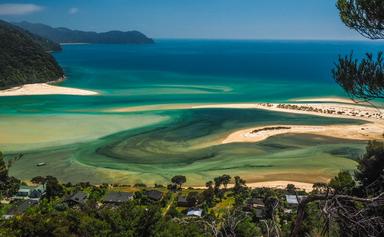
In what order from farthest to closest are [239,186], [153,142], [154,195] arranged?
[153,142] < [239,186] < [154,195]

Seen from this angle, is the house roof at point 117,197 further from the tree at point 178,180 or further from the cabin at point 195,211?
the cabin at point 195,211

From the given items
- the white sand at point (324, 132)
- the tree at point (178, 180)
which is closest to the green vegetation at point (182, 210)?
the tree at point (178, 180)

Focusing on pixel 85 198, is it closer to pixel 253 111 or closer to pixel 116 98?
pixel 253 111

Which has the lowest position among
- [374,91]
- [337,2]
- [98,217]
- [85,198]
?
[85,198]

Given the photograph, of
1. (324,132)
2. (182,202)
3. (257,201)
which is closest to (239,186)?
(257,201)

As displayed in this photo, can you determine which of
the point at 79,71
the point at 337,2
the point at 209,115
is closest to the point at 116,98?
the point at 209,115

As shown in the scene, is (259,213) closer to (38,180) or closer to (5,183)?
(5,183)

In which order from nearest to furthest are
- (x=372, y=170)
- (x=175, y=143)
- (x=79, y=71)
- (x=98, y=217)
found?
1. (x=98, y=217)
2. (x=372, y=170)
3. (x=175, y=143)
4. (x=79, y=71)

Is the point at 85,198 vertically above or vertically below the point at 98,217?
below
